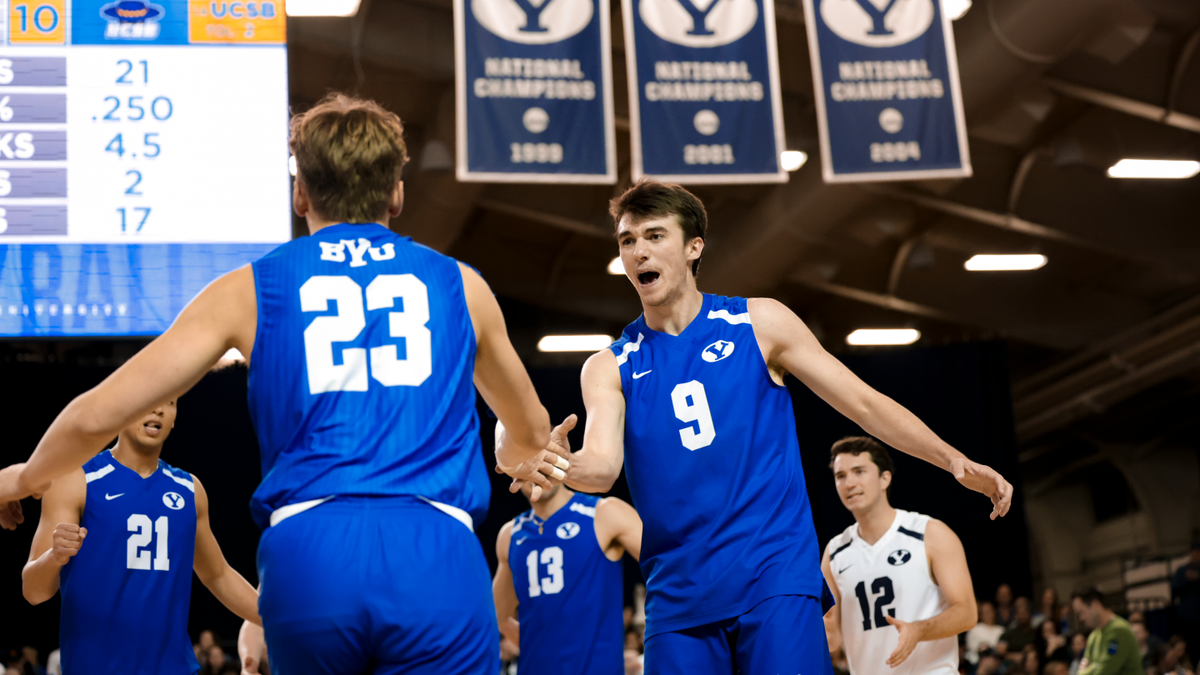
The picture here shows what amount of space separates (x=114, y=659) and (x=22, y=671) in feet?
31.1

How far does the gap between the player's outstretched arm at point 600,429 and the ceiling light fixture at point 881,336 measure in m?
15.5

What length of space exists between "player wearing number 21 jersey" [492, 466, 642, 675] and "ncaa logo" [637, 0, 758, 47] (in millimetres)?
3292

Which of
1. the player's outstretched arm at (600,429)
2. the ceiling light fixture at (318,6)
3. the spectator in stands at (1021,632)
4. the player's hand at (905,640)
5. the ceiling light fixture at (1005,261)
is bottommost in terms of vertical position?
the spectator in stands at (1021,632)

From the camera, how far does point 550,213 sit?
576 inches

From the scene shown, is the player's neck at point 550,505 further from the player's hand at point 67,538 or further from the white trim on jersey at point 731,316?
the white trim on jersey at point 731,316

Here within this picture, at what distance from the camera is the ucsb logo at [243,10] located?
633 cm

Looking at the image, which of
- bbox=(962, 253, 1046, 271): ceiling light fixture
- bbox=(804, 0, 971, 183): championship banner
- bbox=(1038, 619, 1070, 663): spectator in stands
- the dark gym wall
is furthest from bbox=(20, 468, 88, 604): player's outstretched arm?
bbox=(962, 253, 1046, 271): ceiling light fixture

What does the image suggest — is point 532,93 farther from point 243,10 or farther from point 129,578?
point 129,578

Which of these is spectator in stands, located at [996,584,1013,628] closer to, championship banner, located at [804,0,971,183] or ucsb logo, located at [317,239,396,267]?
championship banner, located at [804,0,971,183]

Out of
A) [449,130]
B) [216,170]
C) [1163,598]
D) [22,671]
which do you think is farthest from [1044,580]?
[216,170]

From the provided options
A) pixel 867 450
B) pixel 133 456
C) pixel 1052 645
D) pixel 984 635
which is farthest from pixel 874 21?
pixel 984 635

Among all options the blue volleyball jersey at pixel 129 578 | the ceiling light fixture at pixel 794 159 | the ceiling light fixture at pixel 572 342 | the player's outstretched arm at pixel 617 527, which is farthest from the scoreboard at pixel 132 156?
the ceiling light fixture at pixel 572 342

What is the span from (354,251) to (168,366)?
414 millimetres

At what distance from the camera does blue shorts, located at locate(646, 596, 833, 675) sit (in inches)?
124
